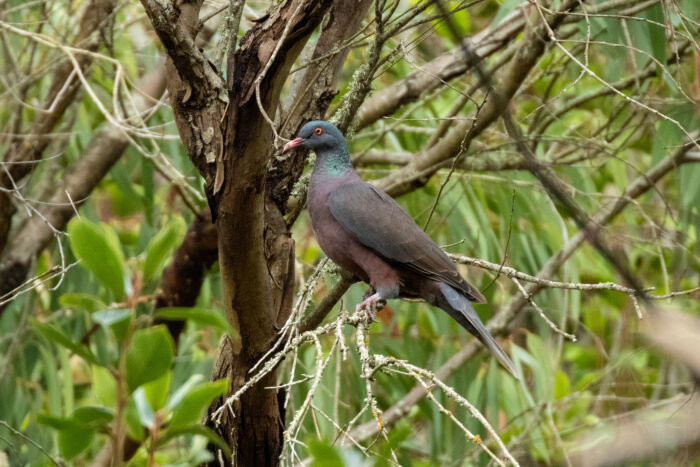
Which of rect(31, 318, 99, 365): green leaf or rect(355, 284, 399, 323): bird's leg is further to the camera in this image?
rect(355, 284, 399, 323): bird's leg

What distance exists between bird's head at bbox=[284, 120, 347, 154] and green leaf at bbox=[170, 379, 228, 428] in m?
1.33

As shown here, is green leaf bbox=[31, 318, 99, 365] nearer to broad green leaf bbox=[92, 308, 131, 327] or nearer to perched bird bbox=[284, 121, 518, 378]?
broad green leaf bbox=[92, 308, 131, 327]

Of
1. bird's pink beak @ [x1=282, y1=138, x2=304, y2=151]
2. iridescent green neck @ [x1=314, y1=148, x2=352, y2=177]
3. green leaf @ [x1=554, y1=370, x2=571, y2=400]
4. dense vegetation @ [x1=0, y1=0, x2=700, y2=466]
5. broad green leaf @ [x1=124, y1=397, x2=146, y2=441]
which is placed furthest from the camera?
green leaf @ [x1=554, y1=370, x2=571, y2=400]

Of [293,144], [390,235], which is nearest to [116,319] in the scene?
[293,144]

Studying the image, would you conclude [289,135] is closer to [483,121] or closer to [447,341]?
[483,121]

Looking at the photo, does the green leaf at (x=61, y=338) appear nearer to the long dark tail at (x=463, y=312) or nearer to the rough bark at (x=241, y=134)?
the rough bark at (x=241, y=134)

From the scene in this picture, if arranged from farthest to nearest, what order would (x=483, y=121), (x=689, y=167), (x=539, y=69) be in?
(x=539, y=69) < (x=689, y=167) < (x=483, y=121)

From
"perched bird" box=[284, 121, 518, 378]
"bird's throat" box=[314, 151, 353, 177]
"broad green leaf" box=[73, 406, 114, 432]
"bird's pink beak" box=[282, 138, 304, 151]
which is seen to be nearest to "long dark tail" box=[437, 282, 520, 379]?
"perched bird" box=[284, 121, 518, 378]

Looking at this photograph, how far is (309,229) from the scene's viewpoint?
4.81 m

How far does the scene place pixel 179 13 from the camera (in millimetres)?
1953

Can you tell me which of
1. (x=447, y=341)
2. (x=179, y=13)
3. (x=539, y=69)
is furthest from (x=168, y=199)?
(x=179, y=13)

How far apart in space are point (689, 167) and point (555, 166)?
0.61 m

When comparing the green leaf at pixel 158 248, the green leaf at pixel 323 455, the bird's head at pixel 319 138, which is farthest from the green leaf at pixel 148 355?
the bird's head at pixel 319 138

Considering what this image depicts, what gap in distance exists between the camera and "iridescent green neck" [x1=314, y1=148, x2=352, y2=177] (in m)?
2.86
